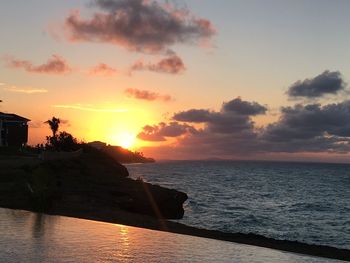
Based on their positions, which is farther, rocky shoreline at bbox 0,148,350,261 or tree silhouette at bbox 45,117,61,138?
tree silhouette at bbox 45,117,61,138

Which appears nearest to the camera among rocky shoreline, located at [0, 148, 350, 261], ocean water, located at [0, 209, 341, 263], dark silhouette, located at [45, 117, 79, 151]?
ocean water, located at [0, 209, 341, 263]

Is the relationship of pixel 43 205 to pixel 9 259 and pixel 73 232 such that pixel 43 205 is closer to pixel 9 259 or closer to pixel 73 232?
pixel 73 232

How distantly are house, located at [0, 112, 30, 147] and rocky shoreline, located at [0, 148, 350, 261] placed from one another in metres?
30.3

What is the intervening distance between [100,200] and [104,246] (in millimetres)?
22226

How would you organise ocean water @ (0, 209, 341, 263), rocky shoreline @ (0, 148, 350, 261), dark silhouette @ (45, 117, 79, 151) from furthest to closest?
1. dark silhouette @ (45, 117, 79, 151)
2. rocky shoreline @ (0, 148, 350, 261)
3. ocean water @ (0, 209, 341, 263)

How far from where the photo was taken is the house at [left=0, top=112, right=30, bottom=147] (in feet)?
297

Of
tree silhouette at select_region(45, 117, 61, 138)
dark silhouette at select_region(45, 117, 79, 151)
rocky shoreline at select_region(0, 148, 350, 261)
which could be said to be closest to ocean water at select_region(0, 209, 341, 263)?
rocky shoreline at select_region(0, 148, 350, 261)

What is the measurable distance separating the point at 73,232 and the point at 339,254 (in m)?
15.0

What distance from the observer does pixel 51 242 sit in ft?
62.0

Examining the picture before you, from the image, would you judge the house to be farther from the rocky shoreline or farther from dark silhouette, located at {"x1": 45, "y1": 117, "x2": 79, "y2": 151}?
the rocky shoreline

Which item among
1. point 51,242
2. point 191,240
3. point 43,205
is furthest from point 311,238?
point 51,242

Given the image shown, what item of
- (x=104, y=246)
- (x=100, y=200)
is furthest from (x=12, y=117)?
(x=104, y=246)

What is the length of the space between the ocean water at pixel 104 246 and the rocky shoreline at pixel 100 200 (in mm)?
4246

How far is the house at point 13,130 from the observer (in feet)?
297
